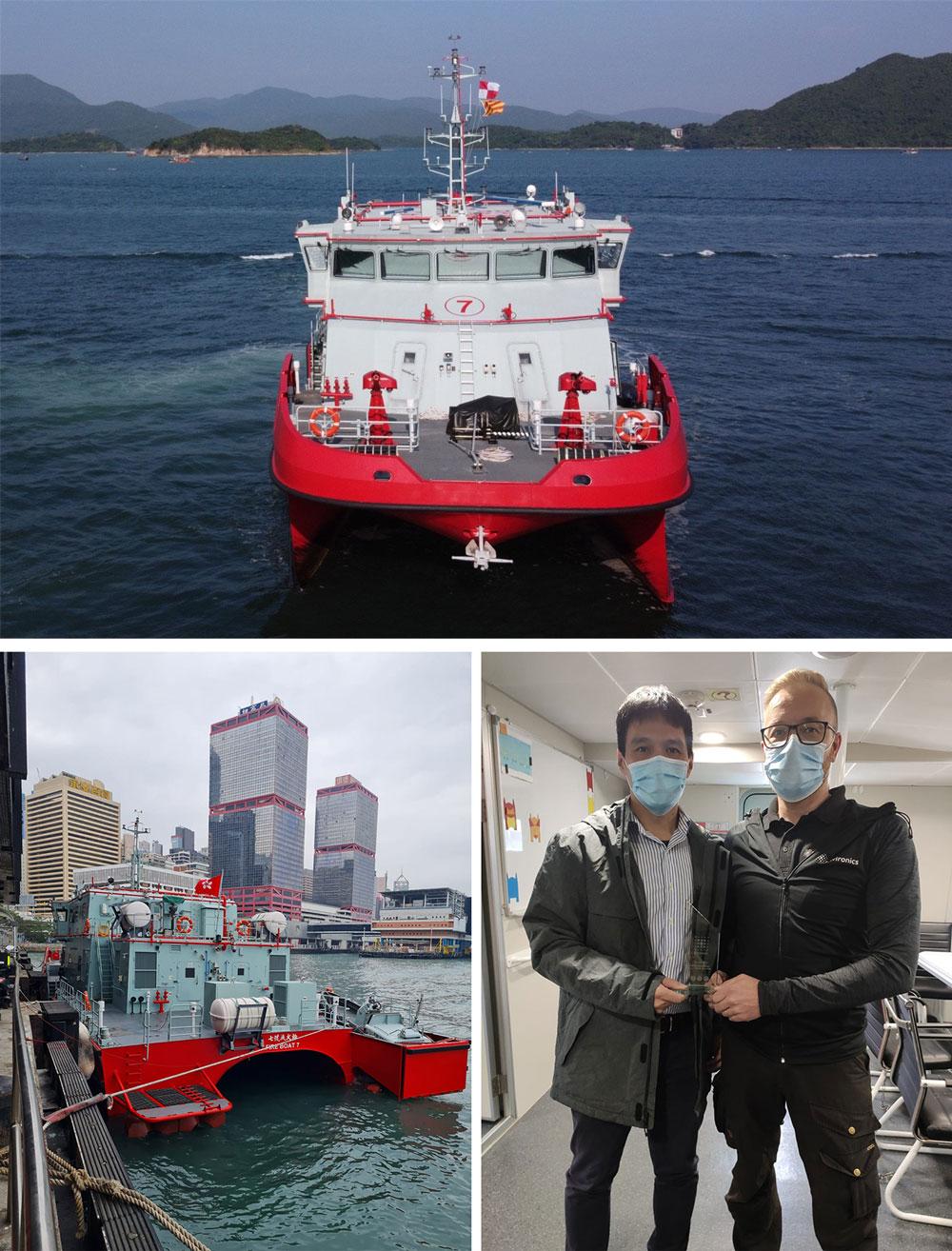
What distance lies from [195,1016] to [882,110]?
144695mm

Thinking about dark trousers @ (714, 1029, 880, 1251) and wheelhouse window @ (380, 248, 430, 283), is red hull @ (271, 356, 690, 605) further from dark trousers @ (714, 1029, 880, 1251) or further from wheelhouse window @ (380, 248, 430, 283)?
dark trousers @ (714, 1029, 880, 1251)

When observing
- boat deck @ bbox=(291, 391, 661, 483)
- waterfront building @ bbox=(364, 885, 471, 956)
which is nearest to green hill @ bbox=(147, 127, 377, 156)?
waterfront building @ bbox=(364, 885, 471, 956)

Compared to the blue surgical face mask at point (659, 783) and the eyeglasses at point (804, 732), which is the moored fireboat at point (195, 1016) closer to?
the blue surgical face mask at point (659, 783)

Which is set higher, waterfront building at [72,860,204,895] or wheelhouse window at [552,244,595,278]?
wheelhouse window at [552,244,595,278]

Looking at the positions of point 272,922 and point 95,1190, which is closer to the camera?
point 95,1190

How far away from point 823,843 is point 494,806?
381 centimetres

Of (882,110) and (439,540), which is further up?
(882,110)

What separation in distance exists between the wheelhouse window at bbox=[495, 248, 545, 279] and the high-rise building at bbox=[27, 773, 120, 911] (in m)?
16.7

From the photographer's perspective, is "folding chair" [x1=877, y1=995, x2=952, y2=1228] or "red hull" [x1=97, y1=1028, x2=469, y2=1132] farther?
"red hull" [x1=97, y1=1028, x2=469, y2=1132]

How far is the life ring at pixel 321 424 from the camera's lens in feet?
33.9

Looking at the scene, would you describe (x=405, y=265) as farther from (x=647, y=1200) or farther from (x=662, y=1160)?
(x=662, y=1160)

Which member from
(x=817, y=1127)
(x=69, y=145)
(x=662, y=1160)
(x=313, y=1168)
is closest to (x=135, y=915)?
(x=313, y=1168)

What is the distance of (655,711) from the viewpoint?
2.97m

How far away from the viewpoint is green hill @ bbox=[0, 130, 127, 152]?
495ft
